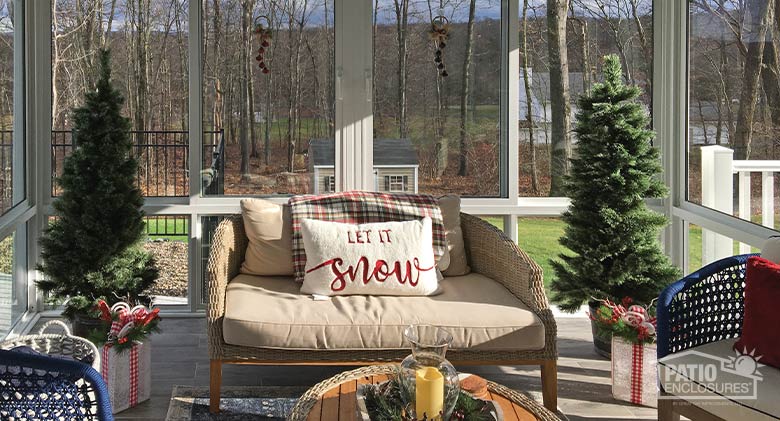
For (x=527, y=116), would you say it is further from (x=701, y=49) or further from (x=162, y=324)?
(x=162, y=324)

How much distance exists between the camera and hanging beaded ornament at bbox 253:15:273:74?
202 inches

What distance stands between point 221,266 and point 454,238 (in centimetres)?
124

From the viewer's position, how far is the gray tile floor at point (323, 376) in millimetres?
3939

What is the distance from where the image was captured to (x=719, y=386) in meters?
3.05

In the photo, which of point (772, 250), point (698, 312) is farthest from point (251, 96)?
point (772, 250)

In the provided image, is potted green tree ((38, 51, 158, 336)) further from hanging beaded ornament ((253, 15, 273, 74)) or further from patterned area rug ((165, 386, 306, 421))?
hanging beaded ornament ((253, 15, 273, 74))

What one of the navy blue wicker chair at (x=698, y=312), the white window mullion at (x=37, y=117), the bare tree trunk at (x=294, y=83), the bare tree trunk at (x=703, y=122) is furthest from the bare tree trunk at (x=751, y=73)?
the white window mullion at (x=37, y=117)

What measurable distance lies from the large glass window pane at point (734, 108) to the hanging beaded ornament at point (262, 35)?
230 cm

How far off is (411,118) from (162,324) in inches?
72.0

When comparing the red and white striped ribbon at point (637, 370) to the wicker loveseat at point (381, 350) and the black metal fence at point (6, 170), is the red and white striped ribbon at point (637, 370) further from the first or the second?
the black metal fence at point (6, 170)

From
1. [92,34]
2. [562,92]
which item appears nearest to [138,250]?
[92,34]

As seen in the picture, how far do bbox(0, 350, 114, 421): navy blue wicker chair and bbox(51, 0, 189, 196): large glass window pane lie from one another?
288 cm

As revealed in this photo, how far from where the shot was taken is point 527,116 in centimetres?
532

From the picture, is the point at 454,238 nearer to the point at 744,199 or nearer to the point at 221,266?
the point at 221,266
